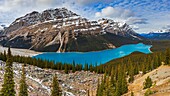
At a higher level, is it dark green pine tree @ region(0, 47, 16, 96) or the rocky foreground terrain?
dark green pine tree @ region(0, 47, 16, 96)

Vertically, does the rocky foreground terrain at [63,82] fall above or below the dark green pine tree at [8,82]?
below

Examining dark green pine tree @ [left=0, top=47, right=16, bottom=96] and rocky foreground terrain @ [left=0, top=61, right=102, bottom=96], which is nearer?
dark green pine tree @ [left=0, top=47, right=16, bottom=96]

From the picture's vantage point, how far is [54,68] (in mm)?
131000

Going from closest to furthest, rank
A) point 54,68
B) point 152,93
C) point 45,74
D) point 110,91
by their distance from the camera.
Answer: point 152,93
point 110,91
point 45,74
point 54,68

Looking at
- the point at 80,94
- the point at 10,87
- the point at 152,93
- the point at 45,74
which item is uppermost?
the point at 10,87

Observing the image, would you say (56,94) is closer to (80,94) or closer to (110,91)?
(110,91)

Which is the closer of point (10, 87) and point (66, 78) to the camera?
point (10, 87)

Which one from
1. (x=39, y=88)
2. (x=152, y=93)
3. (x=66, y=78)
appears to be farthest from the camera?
(x=66, y=78)

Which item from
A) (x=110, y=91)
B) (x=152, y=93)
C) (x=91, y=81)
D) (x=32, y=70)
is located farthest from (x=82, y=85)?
(x=152, y=93)

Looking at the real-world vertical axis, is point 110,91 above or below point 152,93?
below

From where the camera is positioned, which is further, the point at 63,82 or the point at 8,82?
the point at 63,82

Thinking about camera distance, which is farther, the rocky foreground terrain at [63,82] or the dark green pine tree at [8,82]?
the rocky foreground terrain at [63,82]

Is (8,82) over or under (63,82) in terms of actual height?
over

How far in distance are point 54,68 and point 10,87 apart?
10664cm
